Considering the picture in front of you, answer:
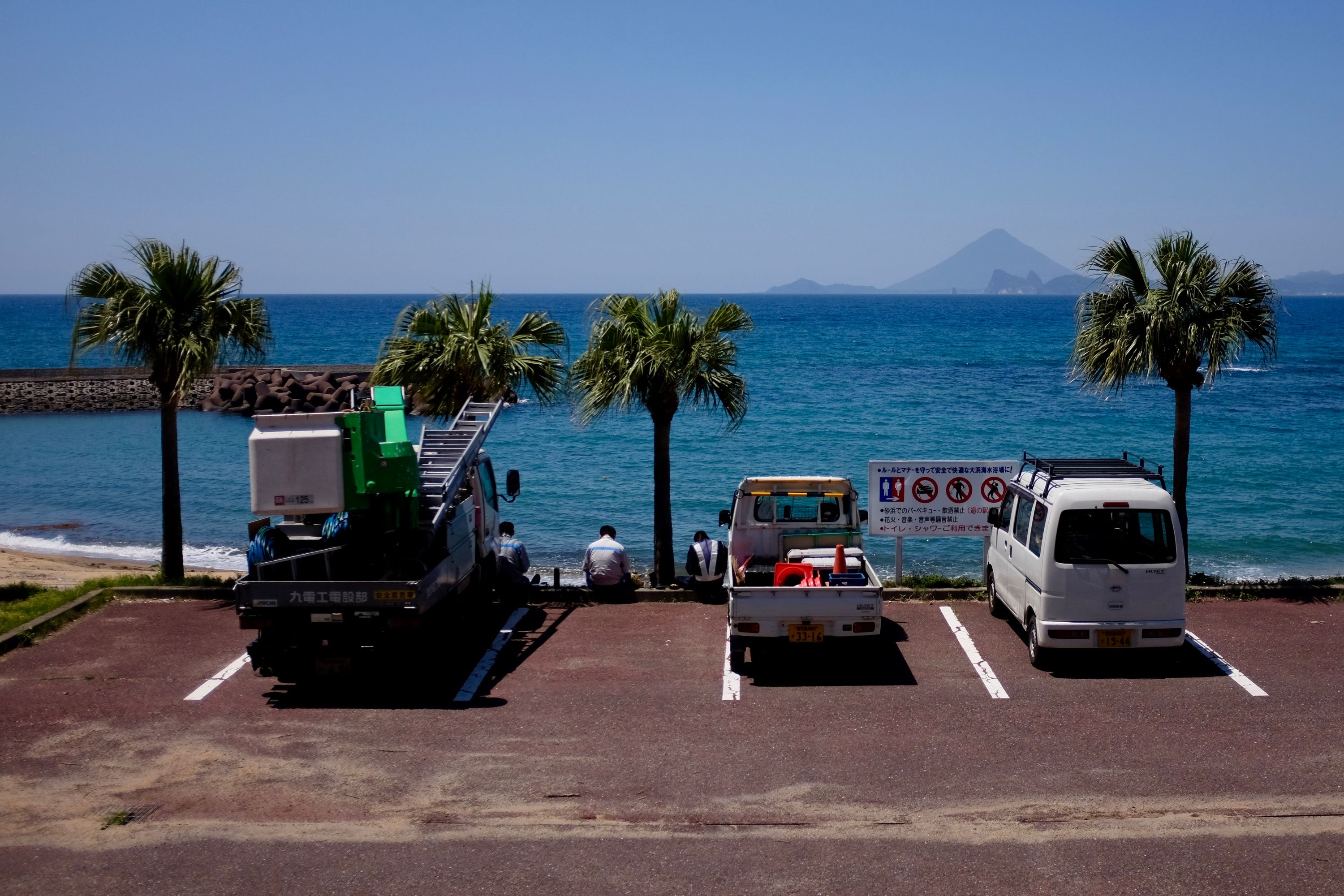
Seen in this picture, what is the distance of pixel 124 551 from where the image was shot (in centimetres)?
2597

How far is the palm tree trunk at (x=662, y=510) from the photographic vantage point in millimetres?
16297

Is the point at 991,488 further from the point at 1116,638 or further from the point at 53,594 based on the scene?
the point at 53,594

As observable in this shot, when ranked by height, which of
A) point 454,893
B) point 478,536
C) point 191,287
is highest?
point 191,287

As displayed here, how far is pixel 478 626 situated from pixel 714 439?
93.9ft

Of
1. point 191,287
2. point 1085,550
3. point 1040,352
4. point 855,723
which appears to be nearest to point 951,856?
point 855,723

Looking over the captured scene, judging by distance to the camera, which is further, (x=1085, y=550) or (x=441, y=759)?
(x=1085, y=550)

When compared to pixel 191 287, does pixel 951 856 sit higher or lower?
lower

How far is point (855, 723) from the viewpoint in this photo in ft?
34.8

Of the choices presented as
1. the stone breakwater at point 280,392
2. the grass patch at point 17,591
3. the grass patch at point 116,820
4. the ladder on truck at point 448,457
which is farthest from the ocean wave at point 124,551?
the stone breakwater at point 280,392

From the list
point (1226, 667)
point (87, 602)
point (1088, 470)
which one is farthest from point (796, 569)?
point (87, 602)

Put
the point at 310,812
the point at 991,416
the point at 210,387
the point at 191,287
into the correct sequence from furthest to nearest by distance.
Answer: the point at 210,387 → the point at 991,416 → the point at 191,287 → the point at 310,812

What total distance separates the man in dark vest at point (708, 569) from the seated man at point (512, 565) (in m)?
2.33

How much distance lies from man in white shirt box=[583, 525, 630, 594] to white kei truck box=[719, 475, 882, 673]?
5.55 feet

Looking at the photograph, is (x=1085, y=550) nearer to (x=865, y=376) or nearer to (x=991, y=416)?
(x=991, y=416)
